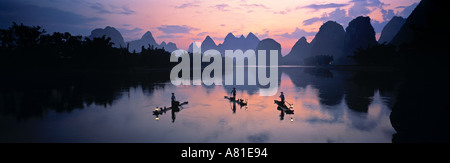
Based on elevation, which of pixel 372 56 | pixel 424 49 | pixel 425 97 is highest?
pixel 372 56

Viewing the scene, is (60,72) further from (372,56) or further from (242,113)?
(372,56)

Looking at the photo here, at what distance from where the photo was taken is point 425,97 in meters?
26.1

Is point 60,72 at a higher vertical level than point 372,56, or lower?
lower

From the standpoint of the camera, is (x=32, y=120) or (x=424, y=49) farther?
(x=32, y=120)

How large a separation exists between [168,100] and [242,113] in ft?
37.5

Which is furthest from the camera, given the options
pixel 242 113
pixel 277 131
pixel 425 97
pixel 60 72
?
pixel 60 72

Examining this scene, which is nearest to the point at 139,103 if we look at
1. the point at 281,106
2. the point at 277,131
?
the point at 281,106

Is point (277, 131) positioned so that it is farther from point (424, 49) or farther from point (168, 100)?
point (168, 100)

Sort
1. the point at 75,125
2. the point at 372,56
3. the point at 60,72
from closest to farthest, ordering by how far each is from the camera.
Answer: the point at 75,125, the point at 60,72, the point at 372,56
